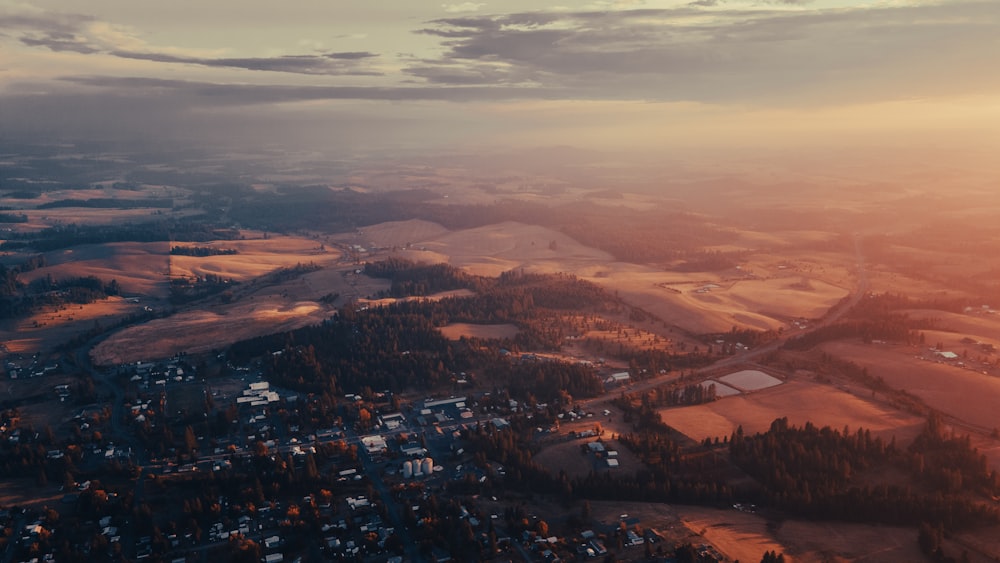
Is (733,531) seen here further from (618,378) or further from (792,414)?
(618,378)

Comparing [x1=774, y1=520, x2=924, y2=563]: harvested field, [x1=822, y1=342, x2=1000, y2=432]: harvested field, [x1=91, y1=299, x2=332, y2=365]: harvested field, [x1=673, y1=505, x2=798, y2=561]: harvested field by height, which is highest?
[x1=822, y1=342, x2=1000, y2=432]: harvested field

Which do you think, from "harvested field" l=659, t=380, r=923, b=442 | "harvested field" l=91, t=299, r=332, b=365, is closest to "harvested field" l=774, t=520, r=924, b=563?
"harvested field" l=659, t=380, r=923, b=442

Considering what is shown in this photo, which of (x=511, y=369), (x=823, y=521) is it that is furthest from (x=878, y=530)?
(x=511, y=369)

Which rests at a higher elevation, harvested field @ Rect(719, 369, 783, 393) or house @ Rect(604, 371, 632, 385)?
harvested field @ Rect(719, 369, 783, 393)

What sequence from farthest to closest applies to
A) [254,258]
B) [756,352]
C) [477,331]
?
[254,258], [477,331], [756,352]

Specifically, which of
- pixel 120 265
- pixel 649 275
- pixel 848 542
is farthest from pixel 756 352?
pixel 120 265

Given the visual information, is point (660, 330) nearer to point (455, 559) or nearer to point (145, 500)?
point (455, 559)

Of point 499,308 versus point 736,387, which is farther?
point 499,308

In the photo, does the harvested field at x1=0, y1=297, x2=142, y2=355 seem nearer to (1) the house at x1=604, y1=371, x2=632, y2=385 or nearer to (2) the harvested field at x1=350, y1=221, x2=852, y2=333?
(2) the harvested field at x1=350, y1=221, x2=852, y2=333
